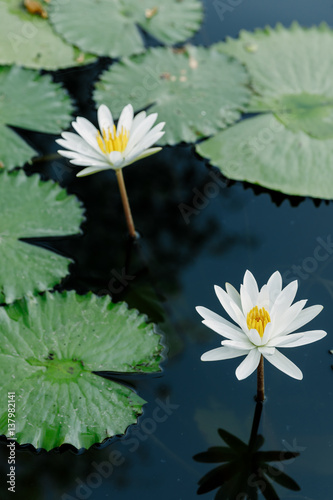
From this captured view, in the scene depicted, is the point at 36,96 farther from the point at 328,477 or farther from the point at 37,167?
the point at 328,477

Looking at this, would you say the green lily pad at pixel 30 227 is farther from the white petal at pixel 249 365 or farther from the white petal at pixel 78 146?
the white petal at pixel 249 365

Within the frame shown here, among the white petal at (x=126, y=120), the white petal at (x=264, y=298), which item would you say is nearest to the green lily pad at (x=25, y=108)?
the white petal at (x=126, y=120)

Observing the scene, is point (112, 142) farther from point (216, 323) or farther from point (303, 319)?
point (303, 319)

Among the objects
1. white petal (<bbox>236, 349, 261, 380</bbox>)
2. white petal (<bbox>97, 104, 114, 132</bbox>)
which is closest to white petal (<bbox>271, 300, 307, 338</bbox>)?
white petal (<bbox>236, 349, 261, 380</bbox>)

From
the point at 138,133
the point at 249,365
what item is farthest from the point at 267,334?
the point at 138,133

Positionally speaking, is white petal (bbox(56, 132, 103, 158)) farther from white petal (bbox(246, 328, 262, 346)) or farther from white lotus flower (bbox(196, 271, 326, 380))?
white petal (bbox(246, 328, 262, 346))
